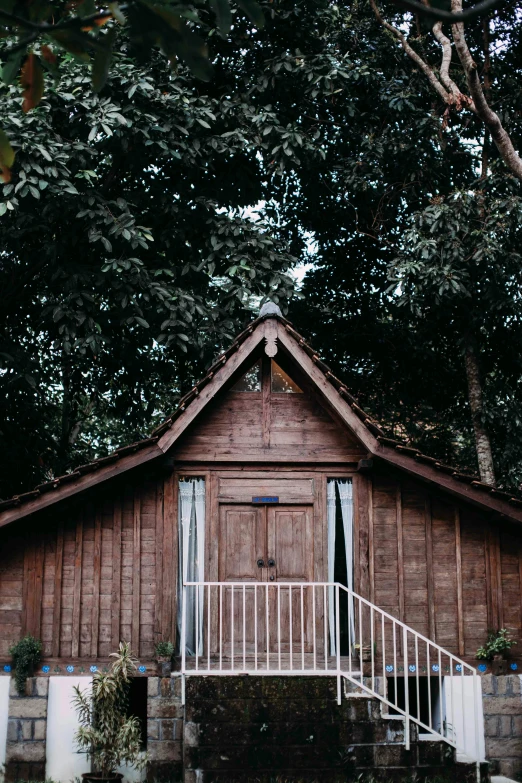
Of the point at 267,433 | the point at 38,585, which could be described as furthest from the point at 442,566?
the point at 38,585

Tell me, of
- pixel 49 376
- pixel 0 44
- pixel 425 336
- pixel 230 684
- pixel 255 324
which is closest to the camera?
pixel 230 684

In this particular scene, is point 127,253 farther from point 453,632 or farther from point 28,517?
point 453,632

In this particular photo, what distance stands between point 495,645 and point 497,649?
5 cm

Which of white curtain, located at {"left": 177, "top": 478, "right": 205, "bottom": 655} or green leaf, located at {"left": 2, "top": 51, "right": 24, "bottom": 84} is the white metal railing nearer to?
white curtain, located at {"left": 177, "top": 478, "right": 205, "bottom": 655}

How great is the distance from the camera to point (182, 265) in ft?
53.6

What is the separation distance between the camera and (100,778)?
33.2 ft

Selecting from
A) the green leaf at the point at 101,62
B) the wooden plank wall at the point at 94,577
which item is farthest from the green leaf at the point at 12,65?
the wooden plank wall at the point at 94,577

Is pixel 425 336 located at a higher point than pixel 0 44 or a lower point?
lower

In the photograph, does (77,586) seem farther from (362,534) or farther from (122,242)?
(122,242)

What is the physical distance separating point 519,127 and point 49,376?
9.56 metres

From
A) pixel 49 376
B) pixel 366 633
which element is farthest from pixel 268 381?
pixel 49 376

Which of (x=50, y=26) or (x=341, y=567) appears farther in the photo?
(x=341, y=567)

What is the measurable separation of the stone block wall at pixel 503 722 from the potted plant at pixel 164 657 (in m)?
3.68

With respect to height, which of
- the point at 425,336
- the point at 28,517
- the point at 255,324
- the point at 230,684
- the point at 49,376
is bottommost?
the point at 230,684
